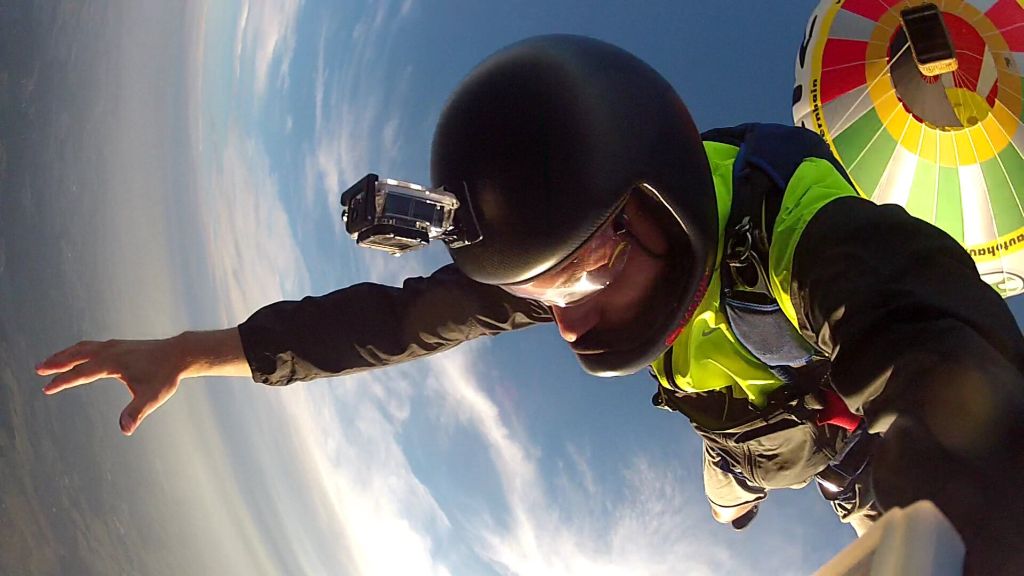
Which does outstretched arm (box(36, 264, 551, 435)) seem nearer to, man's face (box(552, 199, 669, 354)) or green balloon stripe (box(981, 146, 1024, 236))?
man's face (box(552, 199, 669, 354))

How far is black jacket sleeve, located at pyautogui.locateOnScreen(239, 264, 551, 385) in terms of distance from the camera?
188 cm

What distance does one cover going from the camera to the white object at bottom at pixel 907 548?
427 mm

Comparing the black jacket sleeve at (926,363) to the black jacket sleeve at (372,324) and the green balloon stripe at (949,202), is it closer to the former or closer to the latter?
the black jacket sleeve at (372,324)

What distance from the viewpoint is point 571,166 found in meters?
1.34

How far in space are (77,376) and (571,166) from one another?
5.01 feet

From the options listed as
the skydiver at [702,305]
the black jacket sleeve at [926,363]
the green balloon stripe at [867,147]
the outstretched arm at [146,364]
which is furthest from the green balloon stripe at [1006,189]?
the outstretched arm at [146,364]

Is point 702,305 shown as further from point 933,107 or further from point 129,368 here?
point 933,107

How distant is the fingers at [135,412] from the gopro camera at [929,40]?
589 centimetres

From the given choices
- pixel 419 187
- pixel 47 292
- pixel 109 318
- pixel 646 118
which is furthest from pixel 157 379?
pixel 109 318

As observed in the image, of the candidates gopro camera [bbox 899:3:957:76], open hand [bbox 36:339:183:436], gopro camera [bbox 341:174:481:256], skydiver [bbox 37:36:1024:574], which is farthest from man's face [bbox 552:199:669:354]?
gopro camera [bbox 899:3:957:76]

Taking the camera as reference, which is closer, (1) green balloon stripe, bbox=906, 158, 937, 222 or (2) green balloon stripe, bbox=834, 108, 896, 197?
(1) green balloon stripe, bbox=906, 158, 937, 222

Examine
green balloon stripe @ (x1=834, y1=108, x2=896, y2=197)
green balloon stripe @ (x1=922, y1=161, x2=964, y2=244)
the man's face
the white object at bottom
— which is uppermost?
the man's face

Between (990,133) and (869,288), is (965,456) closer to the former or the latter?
(869,288)

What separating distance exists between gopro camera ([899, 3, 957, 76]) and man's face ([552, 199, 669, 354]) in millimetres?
4952
